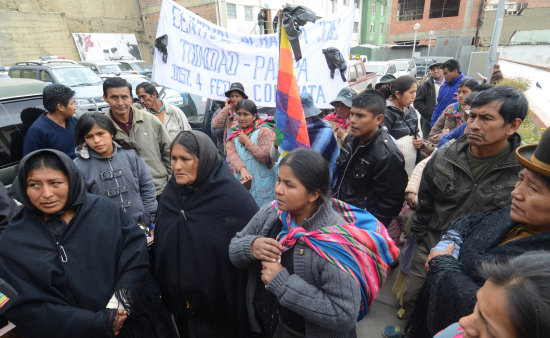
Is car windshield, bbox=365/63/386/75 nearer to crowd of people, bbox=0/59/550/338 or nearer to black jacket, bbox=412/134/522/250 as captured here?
crowd of people, bbox=0/59/550/338

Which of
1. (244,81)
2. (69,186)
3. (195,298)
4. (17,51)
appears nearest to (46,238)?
(69,186)

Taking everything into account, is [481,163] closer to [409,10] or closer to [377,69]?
[377,69]

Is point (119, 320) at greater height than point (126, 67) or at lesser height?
lesser

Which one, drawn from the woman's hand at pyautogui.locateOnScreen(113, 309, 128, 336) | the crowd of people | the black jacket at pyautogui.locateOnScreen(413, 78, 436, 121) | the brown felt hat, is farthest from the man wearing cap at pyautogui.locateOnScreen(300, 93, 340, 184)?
the black jacket at pyautogui.locateOnScreen(413, 78, 436, 121)

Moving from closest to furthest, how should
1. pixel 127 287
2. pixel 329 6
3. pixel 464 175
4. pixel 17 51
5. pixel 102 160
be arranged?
1. pixel 127 287
2. pixel 464 175
3. pixel 102 160
4. pixel 17 51
5. pixel 329 6

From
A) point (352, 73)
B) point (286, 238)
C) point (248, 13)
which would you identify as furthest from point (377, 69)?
point (286, 238)

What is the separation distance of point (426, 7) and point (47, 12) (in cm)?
3609

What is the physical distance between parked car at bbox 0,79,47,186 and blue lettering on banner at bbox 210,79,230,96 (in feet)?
7.50

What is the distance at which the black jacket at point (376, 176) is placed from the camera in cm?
242

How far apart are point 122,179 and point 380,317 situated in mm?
2586

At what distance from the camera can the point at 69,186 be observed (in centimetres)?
176

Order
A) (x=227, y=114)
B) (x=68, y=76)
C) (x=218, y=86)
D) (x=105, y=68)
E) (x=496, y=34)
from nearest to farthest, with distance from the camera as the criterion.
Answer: (x=218, y=86) → (x=227, y=114) → (x=496, y=34) → (x=68, y=76) → (x=105, y=68)

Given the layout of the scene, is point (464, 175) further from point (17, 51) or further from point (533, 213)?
point (17, 51)

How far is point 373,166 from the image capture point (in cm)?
244
